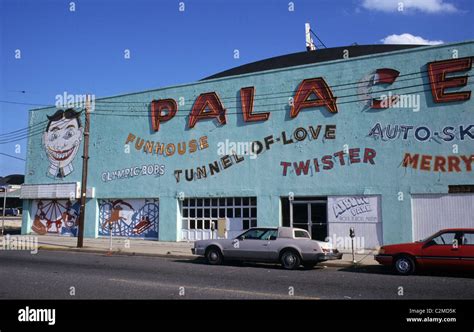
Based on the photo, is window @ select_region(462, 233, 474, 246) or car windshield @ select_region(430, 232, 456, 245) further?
car windshield @ select_region(430, 232, 456, 245)

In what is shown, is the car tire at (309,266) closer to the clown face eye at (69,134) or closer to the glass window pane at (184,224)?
the glass window pane at (184,224)

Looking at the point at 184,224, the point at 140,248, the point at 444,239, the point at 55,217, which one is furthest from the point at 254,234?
the point at 55,217

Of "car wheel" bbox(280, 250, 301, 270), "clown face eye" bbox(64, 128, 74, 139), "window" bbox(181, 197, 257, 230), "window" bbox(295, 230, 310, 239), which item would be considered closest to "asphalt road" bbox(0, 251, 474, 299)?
"car wheel" bbox(280, 250, 301, 270)

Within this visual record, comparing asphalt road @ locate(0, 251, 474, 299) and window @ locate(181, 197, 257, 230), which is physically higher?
window @ locate(181, 197, 257, 230)

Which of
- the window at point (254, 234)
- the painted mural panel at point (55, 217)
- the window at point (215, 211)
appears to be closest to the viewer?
the window at point (254, 234)

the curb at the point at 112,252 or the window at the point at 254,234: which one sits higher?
the window at the point at 254,234

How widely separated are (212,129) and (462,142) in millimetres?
11418

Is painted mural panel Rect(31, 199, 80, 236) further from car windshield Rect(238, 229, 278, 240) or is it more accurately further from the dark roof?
car windshield Rect(238, 229, 278, 240)

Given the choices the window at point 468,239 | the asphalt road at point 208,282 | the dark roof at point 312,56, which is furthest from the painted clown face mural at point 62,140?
the window at point 468,239

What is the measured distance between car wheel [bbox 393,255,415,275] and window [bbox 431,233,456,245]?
33.6 inches

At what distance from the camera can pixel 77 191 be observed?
1080 inches

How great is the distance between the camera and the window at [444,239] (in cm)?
1271

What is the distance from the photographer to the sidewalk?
16.4 meters

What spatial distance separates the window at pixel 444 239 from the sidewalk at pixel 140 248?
269 cm
